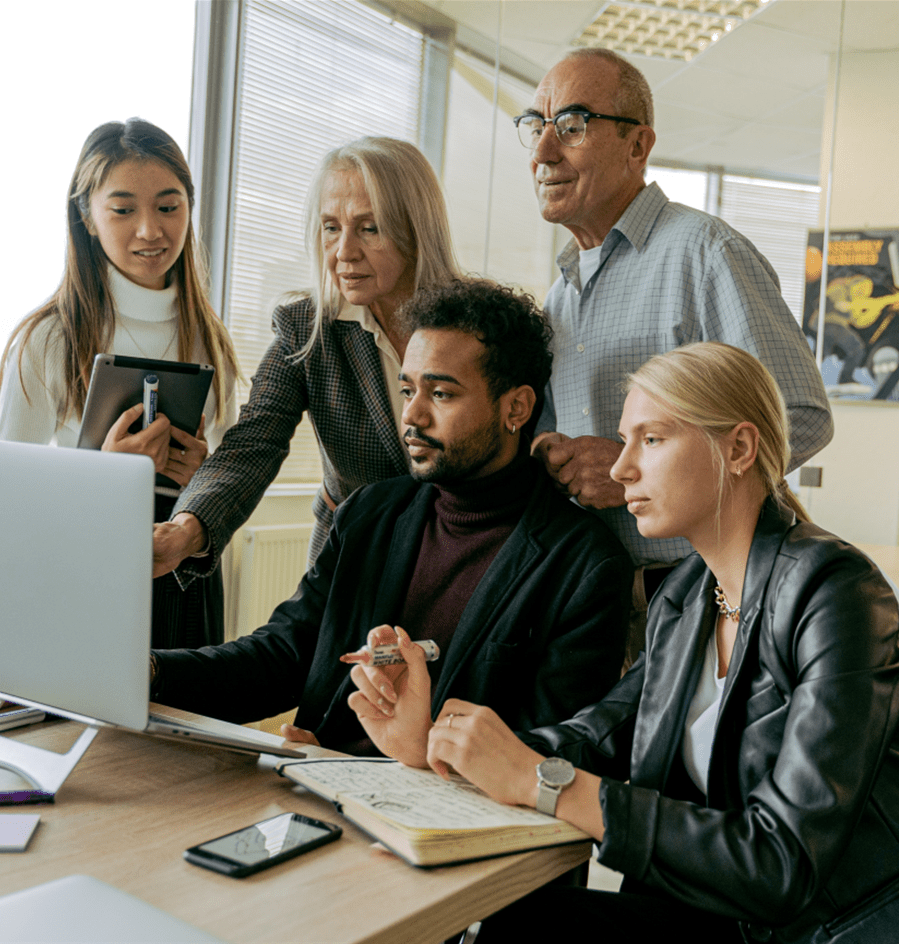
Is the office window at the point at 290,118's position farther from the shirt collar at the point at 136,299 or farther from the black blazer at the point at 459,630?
the black blazer at the point at 459,630

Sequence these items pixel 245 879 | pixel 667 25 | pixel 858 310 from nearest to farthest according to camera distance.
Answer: pixel 245 879 < pixel 858 310 < pixel 667 25

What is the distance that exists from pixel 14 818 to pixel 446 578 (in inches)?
34.7

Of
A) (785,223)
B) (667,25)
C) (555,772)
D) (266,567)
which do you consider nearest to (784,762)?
(555,772)

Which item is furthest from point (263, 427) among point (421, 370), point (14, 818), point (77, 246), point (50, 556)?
point (14, 818)

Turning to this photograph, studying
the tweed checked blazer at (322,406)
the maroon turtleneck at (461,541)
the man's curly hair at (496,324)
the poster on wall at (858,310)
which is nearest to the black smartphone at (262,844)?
the maroon turtleneck at (461,541)

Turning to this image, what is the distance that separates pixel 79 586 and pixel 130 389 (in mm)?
956

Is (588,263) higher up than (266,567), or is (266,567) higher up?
(588,263)

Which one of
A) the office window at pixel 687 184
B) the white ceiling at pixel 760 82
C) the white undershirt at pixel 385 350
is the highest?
the white ceiling at pixel 760 82

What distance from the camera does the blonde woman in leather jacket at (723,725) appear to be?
1.01 metres

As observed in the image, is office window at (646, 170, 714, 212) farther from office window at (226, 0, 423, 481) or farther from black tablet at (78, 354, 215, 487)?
black tablet at (78, 354, 215, 487)

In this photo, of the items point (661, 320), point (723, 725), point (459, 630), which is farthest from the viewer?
point (661, 320)

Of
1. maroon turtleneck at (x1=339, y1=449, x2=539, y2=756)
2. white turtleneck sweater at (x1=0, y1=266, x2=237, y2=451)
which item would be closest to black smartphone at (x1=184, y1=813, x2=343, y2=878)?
maroon turtleneck at (x1=339, y1=449, x2=539, y2=756)

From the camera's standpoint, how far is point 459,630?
61.2 inches

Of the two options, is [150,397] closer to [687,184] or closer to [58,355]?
[58,355]
